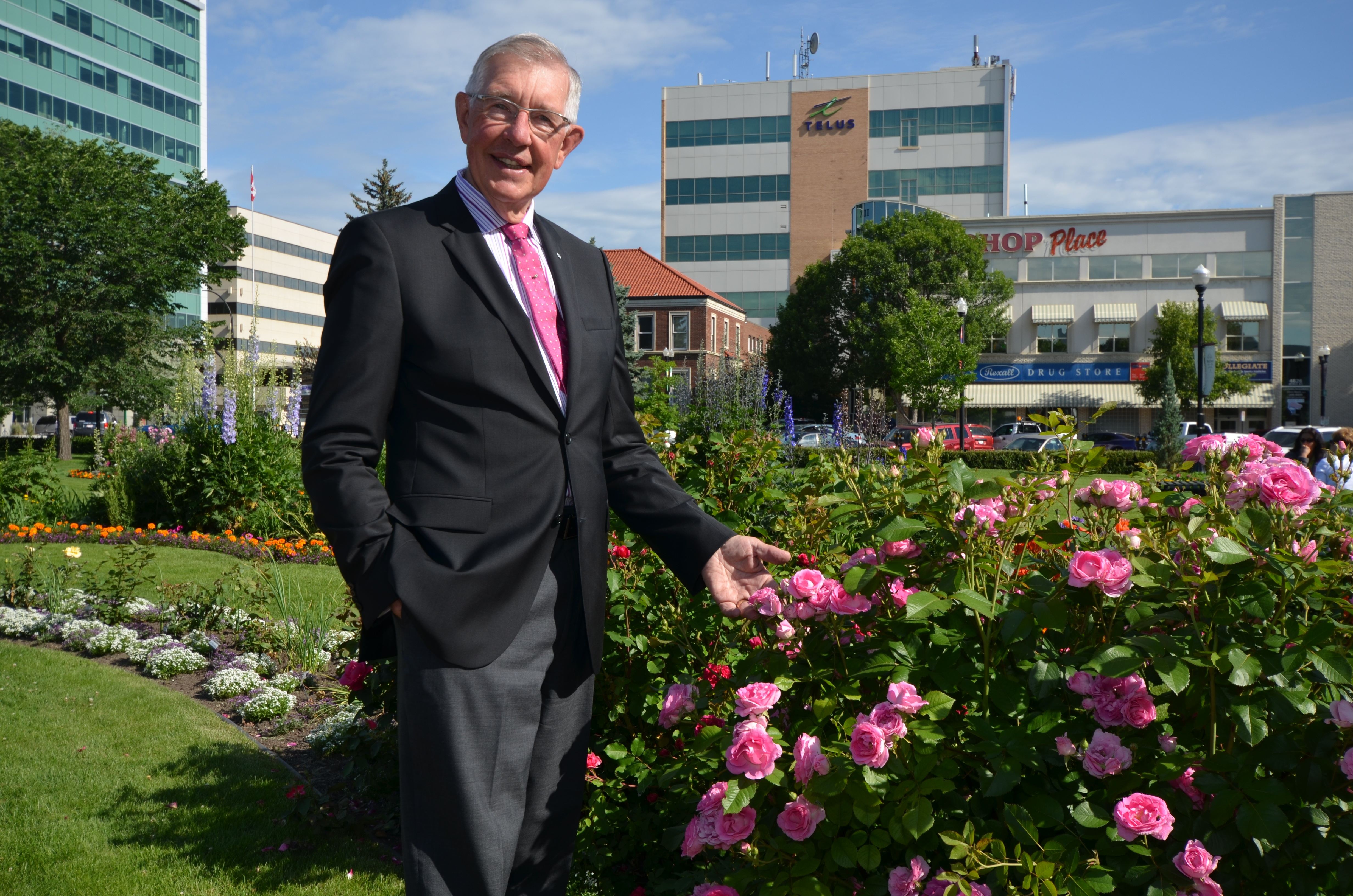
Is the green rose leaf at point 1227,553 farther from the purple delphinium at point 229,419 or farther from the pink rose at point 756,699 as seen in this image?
the purple delphinium at point 229,419

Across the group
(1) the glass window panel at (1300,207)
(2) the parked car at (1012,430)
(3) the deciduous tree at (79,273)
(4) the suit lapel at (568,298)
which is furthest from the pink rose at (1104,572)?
(1) the glass window panel at (1300,207)

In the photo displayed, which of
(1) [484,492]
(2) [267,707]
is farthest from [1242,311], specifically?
(1) [484,492]

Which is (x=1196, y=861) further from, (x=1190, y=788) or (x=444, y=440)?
(x=444, y=440)

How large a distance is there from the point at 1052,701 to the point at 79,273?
35072 millimetres

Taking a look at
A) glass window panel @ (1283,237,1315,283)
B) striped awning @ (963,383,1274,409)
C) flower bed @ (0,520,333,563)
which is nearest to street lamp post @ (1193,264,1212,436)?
flower bed @ (0,520,333,563)

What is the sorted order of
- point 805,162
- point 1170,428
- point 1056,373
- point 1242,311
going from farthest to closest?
point 805,162
point 1056,373
point 1242,311
point 1170,428

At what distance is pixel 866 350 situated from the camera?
4294 centimetres

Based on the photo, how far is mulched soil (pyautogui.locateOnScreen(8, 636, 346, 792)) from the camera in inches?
166

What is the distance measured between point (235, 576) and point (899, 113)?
190 ft

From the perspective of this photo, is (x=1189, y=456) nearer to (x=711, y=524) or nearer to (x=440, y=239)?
(x=711, y=524)

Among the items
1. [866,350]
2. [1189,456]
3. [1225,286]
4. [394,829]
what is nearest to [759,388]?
[394,829]

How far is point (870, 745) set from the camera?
67.7 inches

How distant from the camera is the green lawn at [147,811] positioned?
3.19 metres

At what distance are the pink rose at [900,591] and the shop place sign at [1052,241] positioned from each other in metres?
50.5
